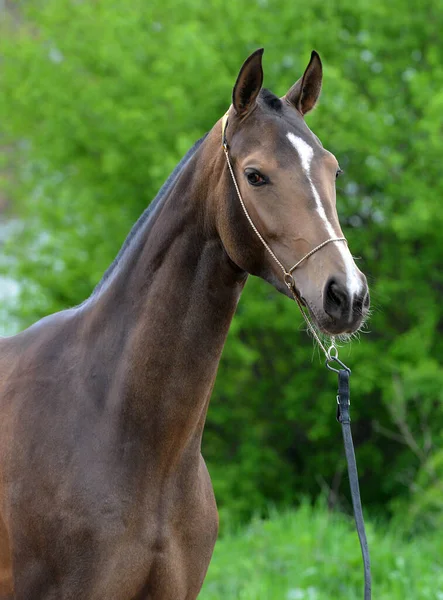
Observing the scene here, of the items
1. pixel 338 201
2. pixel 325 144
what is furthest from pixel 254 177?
pixel 338 201

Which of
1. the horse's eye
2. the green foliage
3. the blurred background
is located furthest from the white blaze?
the green foliage

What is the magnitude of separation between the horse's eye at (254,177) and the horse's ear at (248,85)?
0.76 ft

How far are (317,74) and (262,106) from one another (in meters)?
Answer: 0.30

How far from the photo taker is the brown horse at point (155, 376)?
8.57 feet

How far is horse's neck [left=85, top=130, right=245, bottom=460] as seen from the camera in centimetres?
278

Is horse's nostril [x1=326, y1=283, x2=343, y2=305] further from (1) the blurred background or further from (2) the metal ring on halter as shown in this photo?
(1) the blurred background

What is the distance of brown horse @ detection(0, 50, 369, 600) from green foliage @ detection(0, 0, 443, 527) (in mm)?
4456

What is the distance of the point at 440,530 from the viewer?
20.9 ft

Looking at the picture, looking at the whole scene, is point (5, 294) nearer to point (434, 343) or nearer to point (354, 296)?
point (434, 343)

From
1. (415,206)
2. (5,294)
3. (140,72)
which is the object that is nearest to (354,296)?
(415,206)

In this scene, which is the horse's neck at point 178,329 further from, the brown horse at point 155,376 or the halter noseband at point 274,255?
the halter noseband at point 274,255

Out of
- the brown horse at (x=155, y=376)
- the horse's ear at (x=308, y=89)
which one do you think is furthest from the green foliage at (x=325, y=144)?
the brown horse at (x=155, y=376)

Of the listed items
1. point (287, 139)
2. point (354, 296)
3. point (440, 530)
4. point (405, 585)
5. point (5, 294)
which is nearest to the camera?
point (354, 296)

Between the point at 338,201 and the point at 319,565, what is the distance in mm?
3554
